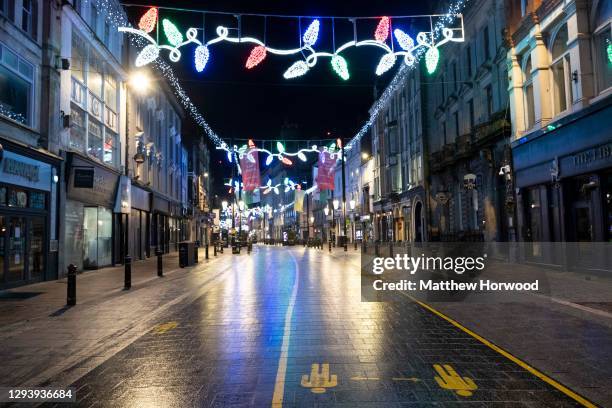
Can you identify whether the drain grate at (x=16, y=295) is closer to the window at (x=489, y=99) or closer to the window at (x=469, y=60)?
the window at (x=489, y=99)

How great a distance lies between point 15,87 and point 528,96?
20.3 meters

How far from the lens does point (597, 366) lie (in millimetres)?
6516

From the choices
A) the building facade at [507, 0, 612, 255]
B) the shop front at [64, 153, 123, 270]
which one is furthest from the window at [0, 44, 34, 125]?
the building facade at [507, 0, 612, 255]

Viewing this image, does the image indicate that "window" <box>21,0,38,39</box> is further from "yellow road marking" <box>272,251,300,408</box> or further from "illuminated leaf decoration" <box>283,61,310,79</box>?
"yellow road marking" <box>272,251,300,408</box>

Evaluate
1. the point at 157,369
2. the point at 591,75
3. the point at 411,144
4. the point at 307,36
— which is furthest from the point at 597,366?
the point at 411,144

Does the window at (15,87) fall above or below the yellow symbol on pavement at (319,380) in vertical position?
above

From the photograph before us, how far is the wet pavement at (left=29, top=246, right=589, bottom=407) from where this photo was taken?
5359 millimetres

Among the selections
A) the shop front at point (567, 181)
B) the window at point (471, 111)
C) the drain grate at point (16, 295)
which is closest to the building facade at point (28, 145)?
the drain grate at point (16, 295)

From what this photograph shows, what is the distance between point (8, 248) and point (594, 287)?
57.7 feet

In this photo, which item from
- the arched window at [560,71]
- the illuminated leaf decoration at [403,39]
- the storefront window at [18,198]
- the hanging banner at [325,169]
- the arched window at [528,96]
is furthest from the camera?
the hanging banner at [325,169]

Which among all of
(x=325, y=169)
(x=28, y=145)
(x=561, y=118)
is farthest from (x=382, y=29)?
(x=325, y=169)

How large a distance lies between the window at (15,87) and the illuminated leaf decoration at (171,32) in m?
5.56

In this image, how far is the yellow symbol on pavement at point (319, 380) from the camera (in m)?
5.68

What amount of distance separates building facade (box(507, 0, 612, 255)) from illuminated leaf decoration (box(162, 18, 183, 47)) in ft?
43.7
